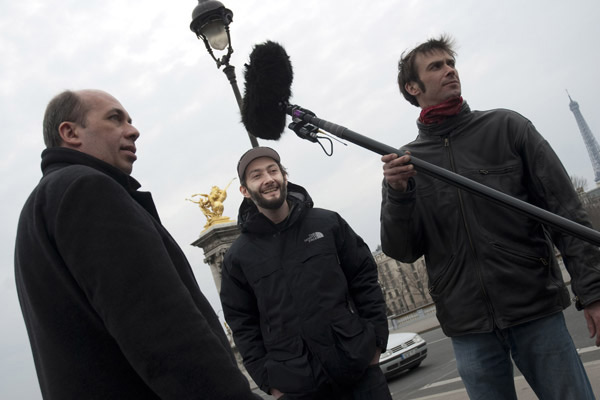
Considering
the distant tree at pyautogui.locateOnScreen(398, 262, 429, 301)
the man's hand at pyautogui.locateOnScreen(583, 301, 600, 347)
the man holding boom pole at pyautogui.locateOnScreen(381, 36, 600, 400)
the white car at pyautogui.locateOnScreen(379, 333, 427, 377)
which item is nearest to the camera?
the man's hand at pyautogui.locateOnScreen(583, 301, 600, 347)

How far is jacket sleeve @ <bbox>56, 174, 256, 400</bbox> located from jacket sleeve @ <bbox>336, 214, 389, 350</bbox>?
187 cm

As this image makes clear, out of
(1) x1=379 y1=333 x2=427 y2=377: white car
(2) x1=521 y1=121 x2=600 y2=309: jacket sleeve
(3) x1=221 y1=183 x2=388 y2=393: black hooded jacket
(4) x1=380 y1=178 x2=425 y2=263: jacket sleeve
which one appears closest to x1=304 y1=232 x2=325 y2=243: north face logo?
(3) x1=221 y1=183 x2=388 y2=393: black hooded jacket

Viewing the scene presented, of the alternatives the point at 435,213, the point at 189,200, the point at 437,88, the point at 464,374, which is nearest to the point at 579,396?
the point at 464,374

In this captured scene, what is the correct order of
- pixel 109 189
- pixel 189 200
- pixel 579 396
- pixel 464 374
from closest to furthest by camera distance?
pixel 109 189, pixel 579 396, pixel 464 374, pixel 189 200

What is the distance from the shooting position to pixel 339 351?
3.07 meters

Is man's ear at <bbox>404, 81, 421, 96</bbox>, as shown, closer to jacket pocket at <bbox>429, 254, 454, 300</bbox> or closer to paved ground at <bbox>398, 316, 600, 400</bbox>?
jacket pocket at <bbox>429, 254, 454, 300</bbox>

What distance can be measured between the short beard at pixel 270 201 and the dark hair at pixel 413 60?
1005 mm

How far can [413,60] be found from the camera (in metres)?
3.26

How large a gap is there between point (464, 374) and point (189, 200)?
67.5 feet

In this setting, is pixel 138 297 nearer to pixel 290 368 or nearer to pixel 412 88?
pixel 290 368

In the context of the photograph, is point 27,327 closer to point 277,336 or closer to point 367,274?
point 277,336

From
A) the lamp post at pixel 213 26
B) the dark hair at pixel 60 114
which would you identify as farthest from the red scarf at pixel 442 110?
the lamp post at pixel 213 26

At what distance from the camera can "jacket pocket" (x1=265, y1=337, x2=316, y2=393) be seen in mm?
3043

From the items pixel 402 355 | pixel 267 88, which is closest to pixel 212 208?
pixel 402 355
